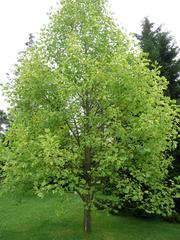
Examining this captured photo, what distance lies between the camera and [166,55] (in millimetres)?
19375

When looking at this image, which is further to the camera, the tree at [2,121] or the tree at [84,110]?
the tree at [2,121]

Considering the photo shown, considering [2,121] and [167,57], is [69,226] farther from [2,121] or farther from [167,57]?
[2,121]

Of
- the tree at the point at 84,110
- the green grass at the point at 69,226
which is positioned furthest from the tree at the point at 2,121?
the tree at the point at 84,110

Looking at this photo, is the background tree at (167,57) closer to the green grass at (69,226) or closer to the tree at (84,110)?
the green grass at (69,226)

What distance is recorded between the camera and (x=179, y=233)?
1579cm

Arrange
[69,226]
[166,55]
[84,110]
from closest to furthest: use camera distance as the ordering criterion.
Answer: [84,110]
[69,226]
[166,55]

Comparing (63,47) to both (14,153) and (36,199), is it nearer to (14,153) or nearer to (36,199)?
(14,153)

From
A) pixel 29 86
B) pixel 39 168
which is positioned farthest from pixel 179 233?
pixel 29 86

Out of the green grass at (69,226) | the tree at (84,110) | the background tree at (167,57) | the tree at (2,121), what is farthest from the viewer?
the tree at (2,121)

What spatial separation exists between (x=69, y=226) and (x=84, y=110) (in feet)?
19.3

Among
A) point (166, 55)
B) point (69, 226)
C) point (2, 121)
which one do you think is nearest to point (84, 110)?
point (69, 226)

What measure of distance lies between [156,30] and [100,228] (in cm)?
1301

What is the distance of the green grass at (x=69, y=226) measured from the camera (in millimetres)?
14617

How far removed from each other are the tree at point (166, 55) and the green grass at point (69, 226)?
6.81 meters
